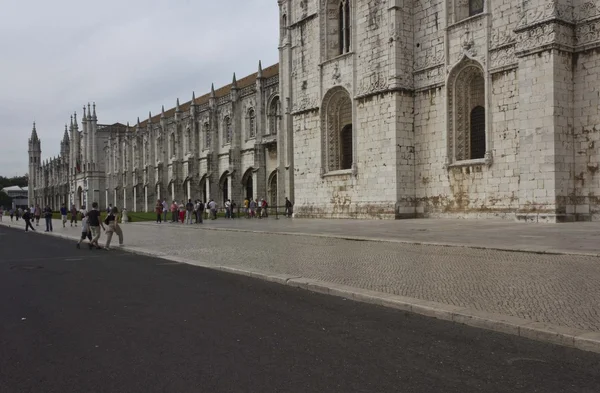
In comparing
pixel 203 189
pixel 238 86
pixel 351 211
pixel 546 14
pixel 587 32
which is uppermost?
pixel 238 86

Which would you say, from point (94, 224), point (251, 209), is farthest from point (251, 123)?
point (94, 224)

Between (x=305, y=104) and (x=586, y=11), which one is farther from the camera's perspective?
(x=305, y=104)

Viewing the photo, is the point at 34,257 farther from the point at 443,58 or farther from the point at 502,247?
the point at 443,58

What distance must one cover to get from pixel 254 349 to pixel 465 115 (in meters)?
20.4

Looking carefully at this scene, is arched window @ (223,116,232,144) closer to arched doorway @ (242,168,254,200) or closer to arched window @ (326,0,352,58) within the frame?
arched doorway @ (242,168,254,200)

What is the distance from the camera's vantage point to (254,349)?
191 inches

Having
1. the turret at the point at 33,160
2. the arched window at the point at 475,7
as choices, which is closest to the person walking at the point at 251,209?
the arched window at the point at 475,7

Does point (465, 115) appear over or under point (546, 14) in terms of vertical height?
under

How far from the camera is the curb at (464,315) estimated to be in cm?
493

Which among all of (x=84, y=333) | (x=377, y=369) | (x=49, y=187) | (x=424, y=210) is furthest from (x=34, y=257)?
(x=49, y=187)

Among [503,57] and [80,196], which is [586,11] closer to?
[503,57]

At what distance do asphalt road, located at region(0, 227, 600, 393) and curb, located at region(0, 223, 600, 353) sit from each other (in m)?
0.13

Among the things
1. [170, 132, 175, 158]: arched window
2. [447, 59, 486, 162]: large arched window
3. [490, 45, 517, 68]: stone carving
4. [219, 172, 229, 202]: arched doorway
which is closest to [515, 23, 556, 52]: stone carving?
[490, 45, 517, 68]: stone carving

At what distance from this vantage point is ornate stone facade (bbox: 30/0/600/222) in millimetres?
18656
